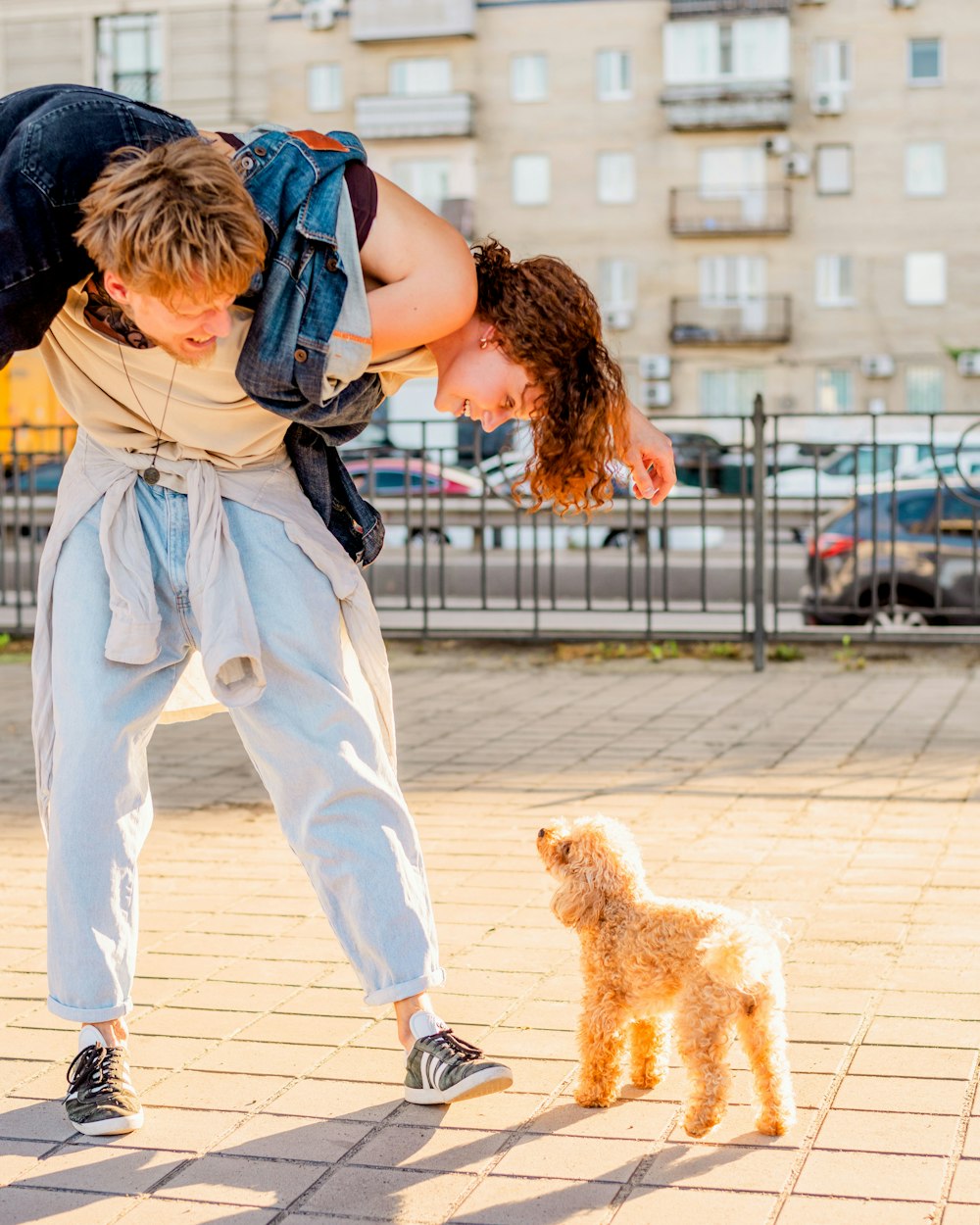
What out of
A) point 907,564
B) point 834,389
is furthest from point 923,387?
point 907,564

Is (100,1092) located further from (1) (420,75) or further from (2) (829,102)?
(1) (420,75)

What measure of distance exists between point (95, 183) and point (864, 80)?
40397 mm

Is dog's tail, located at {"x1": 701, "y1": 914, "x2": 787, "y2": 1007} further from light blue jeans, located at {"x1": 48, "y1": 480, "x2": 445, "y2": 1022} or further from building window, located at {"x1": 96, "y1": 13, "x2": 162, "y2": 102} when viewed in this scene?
building window, located at {"x1": 96, "y1": 13, "x2": 162, "y2": 102}

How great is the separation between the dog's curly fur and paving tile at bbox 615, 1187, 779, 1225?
206 mm

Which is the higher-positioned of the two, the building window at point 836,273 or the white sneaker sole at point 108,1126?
the building window at point 836,273

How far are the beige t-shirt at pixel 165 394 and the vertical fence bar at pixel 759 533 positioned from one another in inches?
258

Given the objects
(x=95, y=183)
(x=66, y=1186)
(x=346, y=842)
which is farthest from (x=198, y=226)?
(x=66, y=1186)

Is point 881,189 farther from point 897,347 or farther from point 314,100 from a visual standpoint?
point 314,100

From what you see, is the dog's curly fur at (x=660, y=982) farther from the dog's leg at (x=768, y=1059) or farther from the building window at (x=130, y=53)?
the building window at (x=130, y=53)

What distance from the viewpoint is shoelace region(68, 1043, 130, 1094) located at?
2863 mm

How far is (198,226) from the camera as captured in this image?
2.34 metres

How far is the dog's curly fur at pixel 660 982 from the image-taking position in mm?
2723

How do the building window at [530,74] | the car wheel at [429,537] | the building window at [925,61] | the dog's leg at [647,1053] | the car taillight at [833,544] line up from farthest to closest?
the building window at [530,74] < the building window at [925,61] < the car wheel at [429,537] < the car taillight at [833,544] < the dog's leg at [647,1053]

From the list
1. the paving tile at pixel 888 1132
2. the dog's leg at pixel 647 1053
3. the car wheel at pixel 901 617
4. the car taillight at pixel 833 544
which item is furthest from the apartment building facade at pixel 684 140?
the paving tile at pixel 888 1132
